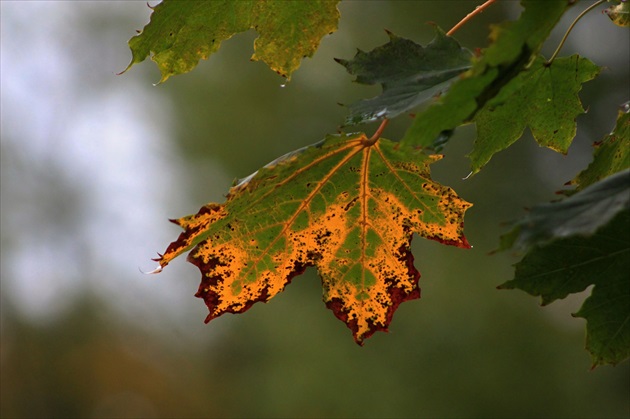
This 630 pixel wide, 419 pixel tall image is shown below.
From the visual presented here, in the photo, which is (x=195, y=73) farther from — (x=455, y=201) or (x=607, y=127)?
(x=455, y=201)

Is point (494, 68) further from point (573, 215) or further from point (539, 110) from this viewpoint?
point (539, 110)

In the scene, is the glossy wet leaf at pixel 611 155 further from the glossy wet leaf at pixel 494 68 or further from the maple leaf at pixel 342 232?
the glossy wet leaf at pixel 494 68

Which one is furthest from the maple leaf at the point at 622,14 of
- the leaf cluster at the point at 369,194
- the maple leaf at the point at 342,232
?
the maple leaf at the point at 342,232

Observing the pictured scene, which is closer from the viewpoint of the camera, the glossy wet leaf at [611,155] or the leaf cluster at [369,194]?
the leaf cluster at [369,194]

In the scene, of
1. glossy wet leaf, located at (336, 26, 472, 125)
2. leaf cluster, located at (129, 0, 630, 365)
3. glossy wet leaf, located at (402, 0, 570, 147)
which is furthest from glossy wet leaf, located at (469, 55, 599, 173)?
glossy wet leaf, located at (402, 0, 570, 147)

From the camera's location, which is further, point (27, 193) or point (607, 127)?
point (27, 193)

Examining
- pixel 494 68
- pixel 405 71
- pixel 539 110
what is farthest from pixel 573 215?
pixel 539 110

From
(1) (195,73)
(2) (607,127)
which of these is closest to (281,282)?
(2) (607,127)
